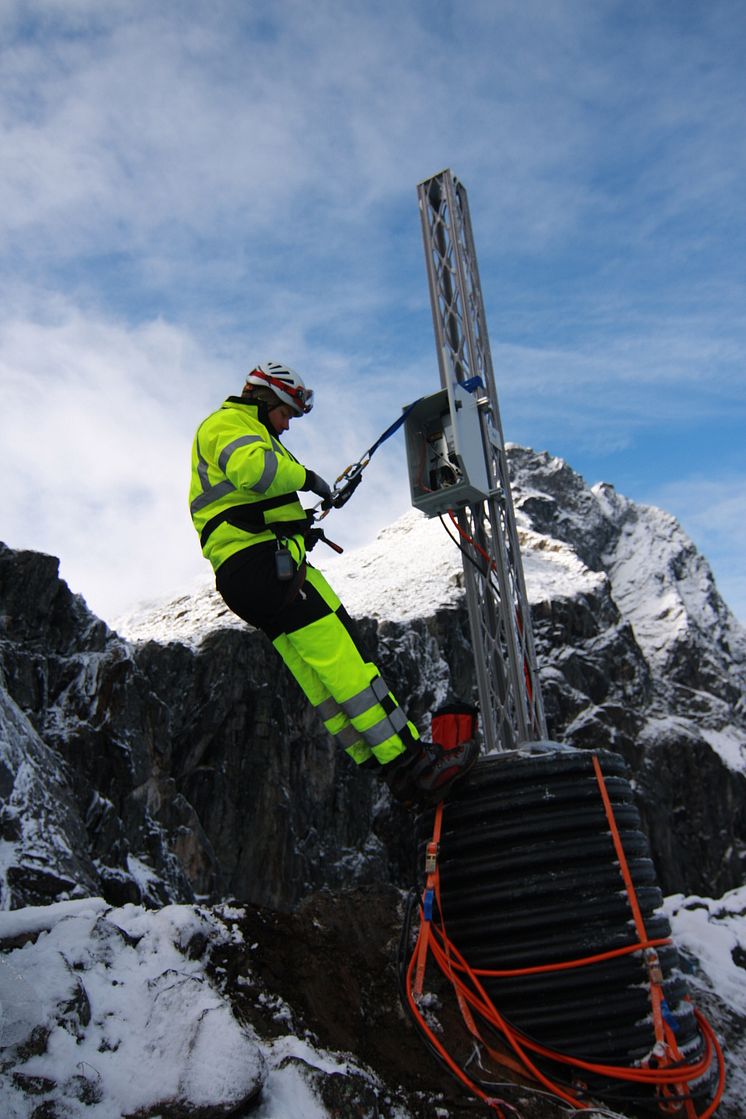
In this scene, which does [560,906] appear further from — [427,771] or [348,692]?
[348,692]

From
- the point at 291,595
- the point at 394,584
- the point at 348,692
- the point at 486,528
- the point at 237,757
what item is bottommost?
the point at 348,692

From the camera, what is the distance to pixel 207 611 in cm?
4178

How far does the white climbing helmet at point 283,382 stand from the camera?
15.6ft

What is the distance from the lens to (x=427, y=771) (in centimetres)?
409

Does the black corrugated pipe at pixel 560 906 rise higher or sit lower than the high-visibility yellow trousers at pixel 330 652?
lower

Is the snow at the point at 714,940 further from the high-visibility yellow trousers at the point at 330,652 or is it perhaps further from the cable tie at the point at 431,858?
the high-visibility yellow trousers at the point at 330,652

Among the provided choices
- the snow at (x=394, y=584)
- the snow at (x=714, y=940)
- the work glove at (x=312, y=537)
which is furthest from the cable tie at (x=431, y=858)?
the snow at (x=394, y=584)

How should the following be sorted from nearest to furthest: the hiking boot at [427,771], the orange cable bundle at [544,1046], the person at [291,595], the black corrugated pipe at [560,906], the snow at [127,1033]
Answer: the snow at [127,1033], the orange cable bundle at [544,1046], the black corrugated pipe at [560,906], the hiking boot at [427,771], the person at [291,595]

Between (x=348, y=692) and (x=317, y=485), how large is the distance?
1.21 metres

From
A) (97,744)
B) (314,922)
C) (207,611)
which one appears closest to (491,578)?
(314,922)

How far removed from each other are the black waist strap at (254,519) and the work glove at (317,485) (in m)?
0.22

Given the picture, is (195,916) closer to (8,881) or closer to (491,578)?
(491,578)

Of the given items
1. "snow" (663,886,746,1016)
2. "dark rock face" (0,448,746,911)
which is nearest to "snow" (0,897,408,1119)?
"snow" (663,886,746,1016)

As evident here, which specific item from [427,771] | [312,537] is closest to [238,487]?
[312,537]
